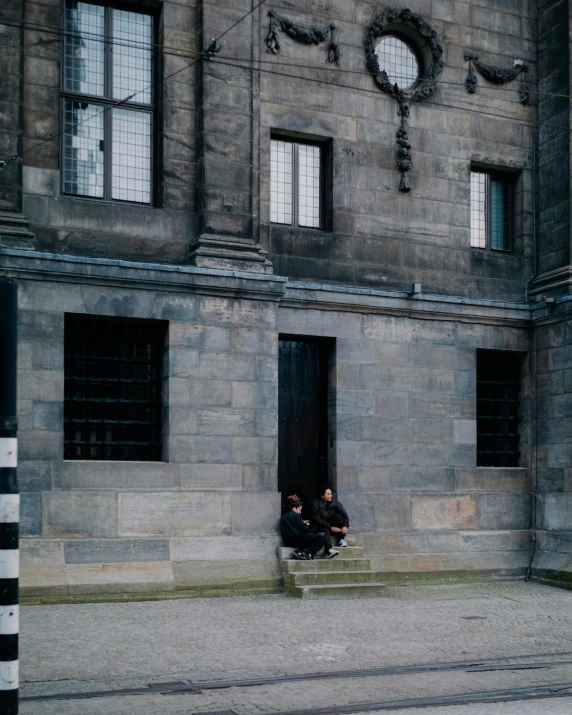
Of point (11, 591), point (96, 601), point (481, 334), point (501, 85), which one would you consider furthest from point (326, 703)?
point (501, 85)

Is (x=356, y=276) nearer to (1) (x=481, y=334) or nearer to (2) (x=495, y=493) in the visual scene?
(1) (x=481, y=334)

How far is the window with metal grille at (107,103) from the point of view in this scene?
1666cm

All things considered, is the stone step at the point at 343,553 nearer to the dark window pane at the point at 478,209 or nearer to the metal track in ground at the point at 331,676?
the metal track in ground at the point at 331,676

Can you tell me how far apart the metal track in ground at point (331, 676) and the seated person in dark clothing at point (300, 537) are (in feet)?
16.9

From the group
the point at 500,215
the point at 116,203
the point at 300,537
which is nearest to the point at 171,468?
the point at 300,537

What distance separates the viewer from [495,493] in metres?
19.5

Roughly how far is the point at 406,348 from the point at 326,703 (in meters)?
10.2

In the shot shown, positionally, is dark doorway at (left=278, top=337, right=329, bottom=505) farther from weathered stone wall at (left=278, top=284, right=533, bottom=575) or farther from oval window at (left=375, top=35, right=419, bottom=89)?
oval window at (left=375, top=35, right=419, bottom=89)

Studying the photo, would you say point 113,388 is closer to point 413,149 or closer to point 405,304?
point 405,304

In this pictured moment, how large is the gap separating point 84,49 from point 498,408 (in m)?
9.97

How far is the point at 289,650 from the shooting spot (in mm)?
11961

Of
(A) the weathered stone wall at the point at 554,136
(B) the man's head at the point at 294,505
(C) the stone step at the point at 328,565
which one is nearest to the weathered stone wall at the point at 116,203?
(B) the man's head at the point at 294,505

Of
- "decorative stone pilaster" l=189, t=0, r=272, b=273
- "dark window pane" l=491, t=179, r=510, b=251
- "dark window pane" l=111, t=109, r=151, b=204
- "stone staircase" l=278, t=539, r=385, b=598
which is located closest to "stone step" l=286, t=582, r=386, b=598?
"stone staircase" l=278, t=539, r=385, b=598

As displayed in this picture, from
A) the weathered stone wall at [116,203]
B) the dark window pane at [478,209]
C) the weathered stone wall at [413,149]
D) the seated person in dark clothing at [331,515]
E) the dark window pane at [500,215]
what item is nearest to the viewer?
the weathered stone wall at [116,203]
